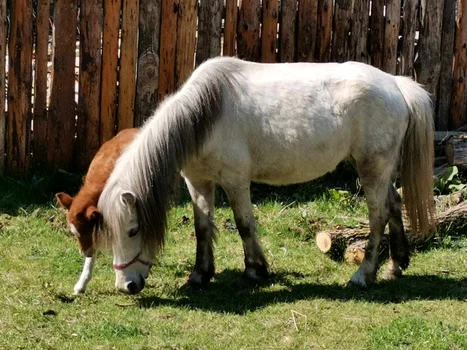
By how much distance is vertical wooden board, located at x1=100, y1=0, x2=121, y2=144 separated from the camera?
9086 mm

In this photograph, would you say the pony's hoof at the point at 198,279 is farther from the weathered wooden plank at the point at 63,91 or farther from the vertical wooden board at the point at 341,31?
the vertical wooden board at the point at 341,31

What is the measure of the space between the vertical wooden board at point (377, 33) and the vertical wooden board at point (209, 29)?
5.67 feet

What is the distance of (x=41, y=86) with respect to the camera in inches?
360

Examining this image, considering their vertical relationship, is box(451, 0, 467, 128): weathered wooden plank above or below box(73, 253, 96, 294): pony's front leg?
above

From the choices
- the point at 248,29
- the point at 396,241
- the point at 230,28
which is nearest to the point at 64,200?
the point at 396,241

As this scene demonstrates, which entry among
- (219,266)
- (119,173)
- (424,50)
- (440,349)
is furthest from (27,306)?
(424,50)

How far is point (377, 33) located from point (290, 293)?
3.98 meters

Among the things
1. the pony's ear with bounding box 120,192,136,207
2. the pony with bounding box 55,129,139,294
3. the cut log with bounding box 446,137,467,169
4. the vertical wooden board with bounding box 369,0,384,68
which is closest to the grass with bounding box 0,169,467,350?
the pony with bounding box 55,129,139,294

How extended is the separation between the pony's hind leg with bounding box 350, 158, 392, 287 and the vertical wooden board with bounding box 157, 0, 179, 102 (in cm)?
284

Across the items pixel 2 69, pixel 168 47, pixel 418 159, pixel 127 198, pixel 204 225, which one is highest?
pixel 168 47

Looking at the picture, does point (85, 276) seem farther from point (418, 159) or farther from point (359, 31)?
point (359, 31)

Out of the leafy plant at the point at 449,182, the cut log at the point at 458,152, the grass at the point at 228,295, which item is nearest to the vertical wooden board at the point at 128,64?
the grass at the point at 228,295

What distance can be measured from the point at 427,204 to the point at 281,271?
1.36 m

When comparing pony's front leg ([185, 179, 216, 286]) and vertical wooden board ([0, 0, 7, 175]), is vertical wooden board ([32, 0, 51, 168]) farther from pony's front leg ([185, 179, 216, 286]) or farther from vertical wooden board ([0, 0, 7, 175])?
pony's front leg ([185, 179, 216, 286])
